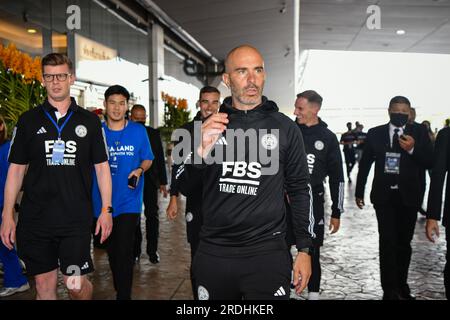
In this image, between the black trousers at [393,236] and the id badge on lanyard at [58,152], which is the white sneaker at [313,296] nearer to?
the black trousers at [393,236]

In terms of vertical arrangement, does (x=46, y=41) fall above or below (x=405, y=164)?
above

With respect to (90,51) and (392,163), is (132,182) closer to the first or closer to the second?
(392,163)

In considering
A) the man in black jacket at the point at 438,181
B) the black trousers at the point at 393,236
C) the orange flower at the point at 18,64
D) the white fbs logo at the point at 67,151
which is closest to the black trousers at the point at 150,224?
the orange flower at the point at 18,64

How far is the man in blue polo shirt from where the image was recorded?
409cm

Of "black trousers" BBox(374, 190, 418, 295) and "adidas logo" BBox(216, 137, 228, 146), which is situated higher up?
"adidas logo" BBox(216, 137, 228, 146)

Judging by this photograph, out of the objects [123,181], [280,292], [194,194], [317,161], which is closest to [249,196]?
[280,292]

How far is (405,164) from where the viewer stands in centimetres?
461

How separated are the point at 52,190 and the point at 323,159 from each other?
2.49 m

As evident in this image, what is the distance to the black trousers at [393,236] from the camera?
450cm

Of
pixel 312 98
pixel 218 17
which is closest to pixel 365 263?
pixel 312 98

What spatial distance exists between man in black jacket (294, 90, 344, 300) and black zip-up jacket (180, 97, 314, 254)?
1.89 meters

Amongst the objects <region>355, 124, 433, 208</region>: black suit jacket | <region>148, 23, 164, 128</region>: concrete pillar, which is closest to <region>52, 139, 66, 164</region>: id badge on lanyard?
<region>355, 124, 433, 208</region>: black suit jacket

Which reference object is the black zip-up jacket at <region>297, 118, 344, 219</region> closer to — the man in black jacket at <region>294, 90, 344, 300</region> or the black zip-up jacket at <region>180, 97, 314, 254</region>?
the man in black jacket at <region>294, 90, 344, 300</region>
